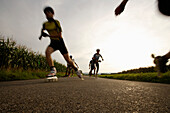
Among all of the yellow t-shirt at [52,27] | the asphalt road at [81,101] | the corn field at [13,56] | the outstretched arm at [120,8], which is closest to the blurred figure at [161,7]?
the outstretched arm at [120,8]

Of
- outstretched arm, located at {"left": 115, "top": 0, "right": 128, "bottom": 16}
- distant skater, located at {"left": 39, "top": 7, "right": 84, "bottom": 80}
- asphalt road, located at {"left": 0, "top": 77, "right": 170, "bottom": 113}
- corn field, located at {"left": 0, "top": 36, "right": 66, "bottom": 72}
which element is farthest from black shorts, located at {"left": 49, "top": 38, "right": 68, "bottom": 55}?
corn field, located at {"left": 0, "top": 36, "right": 66, "bottom": 72}

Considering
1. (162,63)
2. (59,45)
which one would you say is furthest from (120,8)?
(59,45)

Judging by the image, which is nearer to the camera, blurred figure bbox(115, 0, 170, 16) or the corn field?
blurred figure bbox(115, 0, 170, 16)

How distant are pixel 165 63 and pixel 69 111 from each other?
5.72 ft

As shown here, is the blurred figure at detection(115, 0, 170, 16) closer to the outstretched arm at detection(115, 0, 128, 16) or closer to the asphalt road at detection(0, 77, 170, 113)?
the outstretched arm at detection(115, 0, 128, 16)

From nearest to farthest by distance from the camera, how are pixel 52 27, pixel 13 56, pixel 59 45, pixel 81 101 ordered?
pixel 81 101 < pixel 52 27 < pixel 59 45 < pixel 13 56

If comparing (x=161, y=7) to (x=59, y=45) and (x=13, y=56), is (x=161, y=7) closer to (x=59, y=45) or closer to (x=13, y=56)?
(x=59, y=45)

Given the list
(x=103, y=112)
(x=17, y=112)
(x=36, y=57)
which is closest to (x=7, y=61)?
(x=36, y=57)

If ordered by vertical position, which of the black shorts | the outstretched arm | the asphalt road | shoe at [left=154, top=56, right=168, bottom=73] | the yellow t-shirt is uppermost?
the yellow t-shirt

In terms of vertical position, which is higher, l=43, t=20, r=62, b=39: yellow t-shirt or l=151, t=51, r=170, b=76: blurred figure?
l=43, t=20, r=62, b=39: yellow t-shirt

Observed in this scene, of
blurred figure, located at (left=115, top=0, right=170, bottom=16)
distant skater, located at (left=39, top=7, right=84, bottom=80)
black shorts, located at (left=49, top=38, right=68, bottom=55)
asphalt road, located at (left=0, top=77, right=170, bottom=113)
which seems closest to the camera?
asphalt road, located at (left=0, top=77, right=170, bottom=113)

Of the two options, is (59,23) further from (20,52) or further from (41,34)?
(20,52)

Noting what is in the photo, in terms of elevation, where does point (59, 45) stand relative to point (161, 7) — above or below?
below

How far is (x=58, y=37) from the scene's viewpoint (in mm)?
3969
